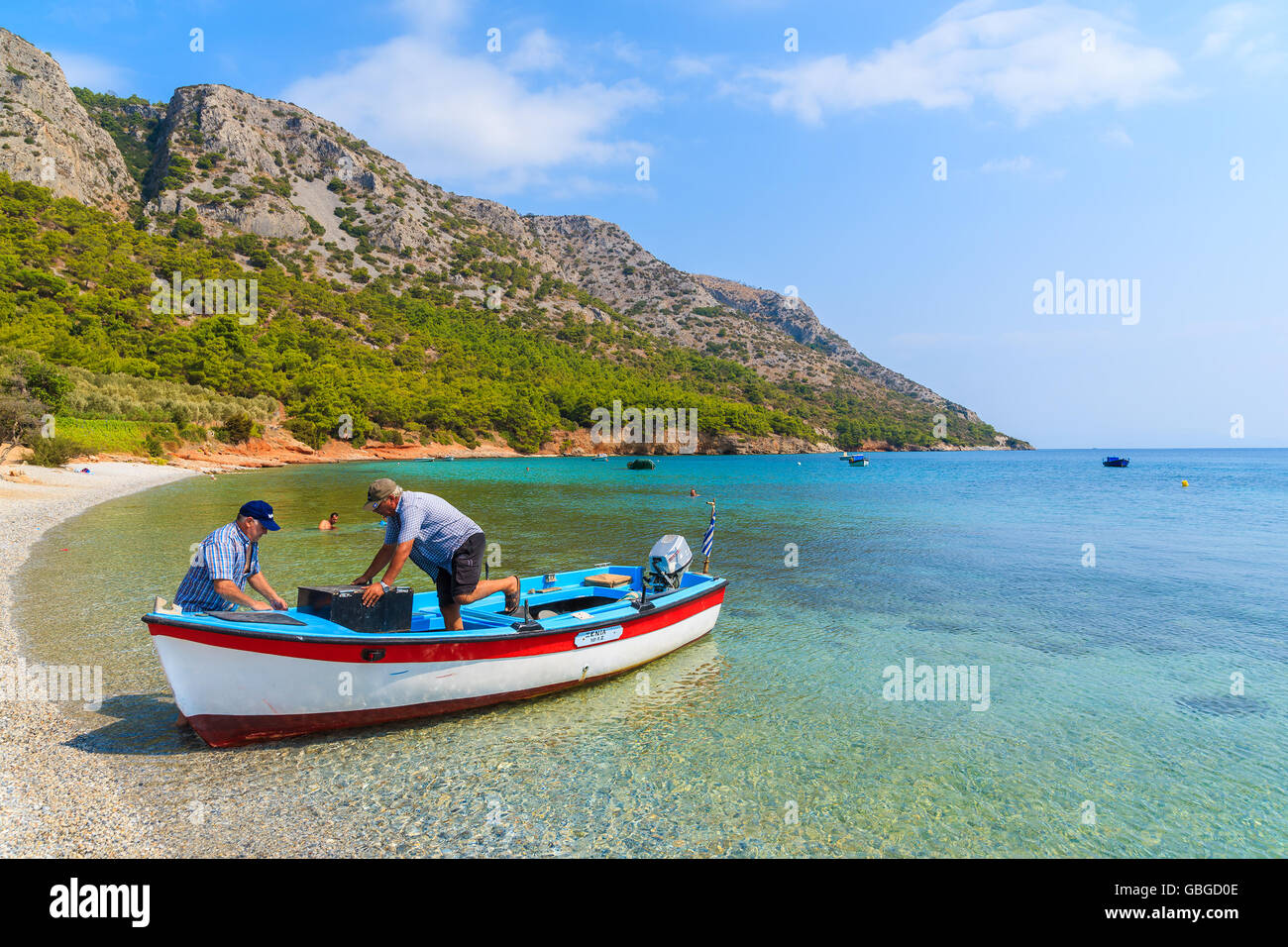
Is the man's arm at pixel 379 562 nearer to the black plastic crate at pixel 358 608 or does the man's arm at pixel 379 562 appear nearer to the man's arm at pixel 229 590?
the black plastic crate at pixel 358 608

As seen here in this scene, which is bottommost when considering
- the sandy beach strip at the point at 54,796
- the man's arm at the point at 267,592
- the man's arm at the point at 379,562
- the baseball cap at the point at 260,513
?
the sandy beach strip at the point at 54,796

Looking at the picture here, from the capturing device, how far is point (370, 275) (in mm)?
127312

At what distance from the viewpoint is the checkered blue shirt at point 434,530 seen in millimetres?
7590

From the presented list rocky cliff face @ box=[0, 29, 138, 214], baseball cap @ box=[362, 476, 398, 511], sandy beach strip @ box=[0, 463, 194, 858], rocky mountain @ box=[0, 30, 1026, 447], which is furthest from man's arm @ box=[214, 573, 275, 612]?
rocky mountain @ box=[0, 30, 1026, 447]

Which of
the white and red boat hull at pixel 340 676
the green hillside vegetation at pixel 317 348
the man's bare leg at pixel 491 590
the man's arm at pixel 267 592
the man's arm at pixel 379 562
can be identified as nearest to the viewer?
the white and red boat hull at pixel 340 676

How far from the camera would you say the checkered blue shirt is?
759 centimetres

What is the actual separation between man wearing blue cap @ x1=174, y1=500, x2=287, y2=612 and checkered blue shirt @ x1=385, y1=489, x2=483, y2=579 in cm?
141

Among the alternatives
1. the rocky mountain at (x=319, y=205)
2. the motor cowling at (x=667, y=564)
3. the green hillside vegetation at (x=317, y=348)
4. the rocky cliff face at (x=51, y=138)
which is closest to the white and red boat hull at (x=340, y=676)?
the motor cowling at (x=667, y=564)

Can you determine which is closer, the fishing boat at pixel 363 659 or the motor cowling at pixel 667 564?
the fishing boat at pixel 363 659

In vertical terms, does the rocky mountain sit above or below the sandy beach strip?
above

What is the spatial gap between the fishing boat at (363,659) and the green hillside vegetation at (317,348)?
5466 cm

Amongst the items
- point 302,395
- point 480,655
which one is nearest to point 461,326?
point 302,395

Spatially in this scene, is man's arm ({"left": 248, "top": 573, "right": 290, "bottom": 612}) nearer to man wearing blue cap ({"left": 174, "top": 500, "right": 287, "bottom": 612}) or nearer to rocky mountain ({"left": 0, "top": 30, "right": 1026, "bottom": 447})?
man wearing blue cap ({"left": 174, "top": 500, "right": 287, "bottom": 612})

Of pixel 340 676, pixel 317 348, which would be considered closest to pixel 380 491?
pixel 340 676
